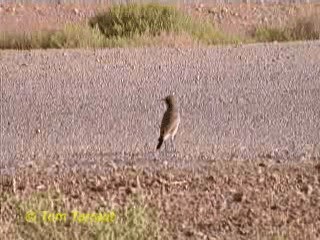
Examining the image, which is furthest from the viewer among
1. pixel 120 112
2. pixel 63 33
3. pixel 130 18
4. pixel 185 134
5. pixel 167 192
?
pixel 130 18

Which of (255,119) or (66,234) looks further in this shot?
(255,119)

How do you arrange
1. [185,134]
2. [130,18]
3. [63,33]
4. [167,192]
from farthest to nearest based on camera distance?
[130,18] < [63,33] < [185,134] < [167,192]

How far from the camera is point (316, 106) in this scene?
44.2 feet

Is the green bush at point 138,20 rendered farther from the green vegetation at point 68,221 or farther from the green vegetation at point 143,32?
the green vegetation at point 68,221

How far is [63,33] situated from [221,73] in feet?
16.5

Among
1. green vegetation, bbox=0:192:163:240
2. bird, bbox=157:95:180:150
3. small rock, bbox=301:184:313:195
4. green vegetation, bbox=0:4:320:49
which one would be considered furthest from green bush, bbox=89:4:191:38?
green vegetation, bbox=0:192:163:240

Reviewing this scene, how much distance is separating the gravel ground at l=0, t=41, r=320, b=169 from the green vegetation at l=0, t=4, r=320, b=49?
1519mm

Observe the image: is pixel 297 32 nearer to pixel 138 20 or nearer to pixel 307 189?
pixel 138 20

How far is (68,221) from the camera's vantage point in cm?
856

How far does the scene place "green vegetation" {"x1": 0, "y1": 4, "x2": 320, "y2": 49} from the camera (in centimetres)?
1909

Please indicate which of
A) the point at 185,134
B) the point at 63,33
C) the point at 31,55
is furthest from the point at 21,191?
the point at 63,33

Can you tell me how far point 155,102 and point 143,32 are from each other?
21.1 feet

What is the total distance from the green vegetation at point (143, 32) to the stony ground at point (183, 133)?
1492 mm

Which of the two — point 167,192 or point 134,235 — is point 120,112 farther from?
point 134,235
